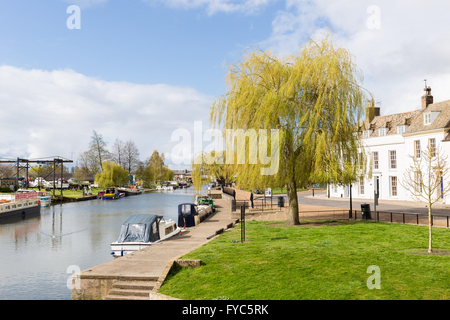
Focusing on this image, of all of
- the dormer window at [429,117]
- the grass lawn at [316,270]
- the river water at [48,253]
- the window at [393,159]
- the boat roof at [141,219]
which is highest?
the dormer window at [429,117]

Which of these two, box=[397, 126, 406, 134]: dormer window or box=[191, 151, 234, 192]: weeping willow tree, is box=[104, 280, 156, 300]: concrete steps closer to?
box=[397, 126, 406, 134]: dormer window

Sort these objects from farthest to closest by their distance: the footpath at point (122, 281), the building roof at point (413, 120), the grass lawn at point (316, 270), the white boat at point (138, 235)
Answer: the building roof at point (413, 120)
the white boat at point (138, 235)
the footpath at point (122, 281)
the grass lawn at point (316, 270)

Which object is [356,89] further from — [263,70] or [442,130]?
[442,130]

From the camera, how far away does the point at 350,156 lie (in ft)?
63.4

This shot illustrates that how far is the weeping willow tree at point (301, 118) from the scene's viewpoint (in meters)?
18.3

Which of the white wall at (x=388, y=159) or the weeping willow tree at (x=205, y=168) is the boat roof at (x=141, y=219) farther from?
the weeping willow tree at (x=205, y=168)

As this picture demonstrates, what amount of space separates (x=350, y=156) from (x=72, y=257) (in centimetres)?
1705

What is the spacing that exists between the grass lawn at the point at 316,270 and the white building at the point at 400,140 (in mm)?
23314

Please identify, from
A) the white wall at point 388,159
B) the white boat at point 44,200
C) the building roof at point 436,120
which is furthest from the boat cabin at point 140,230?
the white boat at point 44,200

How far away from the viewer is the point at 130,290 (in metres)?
10.4

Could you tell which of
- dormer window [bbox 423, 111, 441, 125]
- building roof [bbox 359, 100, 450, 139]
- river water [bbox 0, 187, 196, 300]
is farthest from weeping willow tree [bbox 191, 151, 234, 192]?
→ dormer window [bbox 423, 111, 441, 125]

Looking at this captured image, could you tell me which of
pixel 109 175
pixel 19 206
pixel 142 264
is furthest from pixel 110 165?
pixel 142 264

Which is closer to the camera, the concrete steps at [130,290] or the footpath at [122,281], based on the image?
the concrete steps at [130,290]
